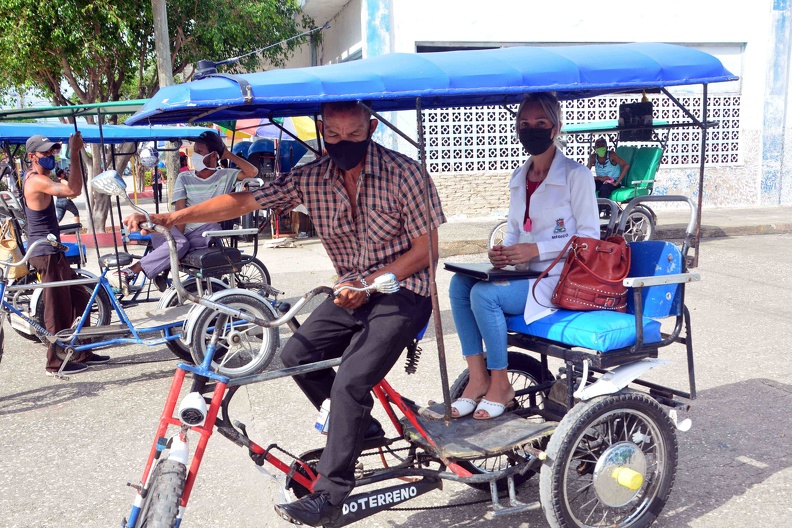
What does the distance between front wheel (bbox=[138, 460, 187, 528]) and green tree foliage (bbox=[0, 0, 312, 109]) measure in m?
11.6

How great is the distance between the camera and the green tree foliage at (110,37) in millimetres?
12438

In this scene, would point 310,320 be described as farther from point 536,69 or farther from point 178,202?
point 178,202

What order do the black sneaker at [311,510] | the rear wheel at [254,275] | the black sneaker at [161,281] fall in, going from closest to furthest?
the black sneaker at [311,510]
the black sneaker at [161,281]
the rear wheel at [254,275]

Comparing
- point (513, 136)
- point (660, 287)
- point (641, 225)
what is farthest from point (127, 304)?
point (513, 136)

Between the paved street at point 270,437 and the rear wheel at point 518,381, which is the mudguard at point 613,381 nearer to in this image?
the rear wheel at point 518,381

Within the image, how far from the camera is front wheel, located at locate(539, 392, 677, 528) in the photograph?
9.71 feet

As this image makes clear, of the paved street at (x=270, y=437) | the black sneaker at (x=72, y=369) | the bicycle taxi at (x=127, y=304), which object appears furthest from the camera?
the black sneaker at (x=72, y=369)

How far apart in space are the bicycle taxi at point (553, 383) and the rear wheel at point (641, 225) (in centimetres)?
792

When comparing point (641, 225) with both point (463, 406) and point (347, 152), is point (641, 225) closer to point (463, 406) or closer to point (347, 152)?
point (463, 406)

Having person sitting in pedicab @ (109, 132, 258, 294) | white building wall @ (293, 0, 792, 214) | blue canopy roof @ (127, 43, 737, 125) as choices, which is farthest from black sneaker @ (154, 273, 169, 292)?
white building wall @ (293, 0, 792, 214)

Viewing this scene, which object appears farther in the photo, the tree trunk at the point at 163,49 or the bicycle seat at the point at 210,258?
the tree trunk at the point at 163,49

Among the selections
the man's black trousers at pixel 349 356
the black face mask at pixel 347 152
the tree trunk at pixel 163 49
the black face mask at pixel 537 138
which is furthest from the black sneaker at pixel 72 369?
the tree trunk at pixel 163 49

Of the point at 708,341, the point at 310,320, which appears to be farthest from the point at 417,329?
the point at 708,341

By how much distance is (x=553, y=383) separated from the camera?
3514 millimetres
